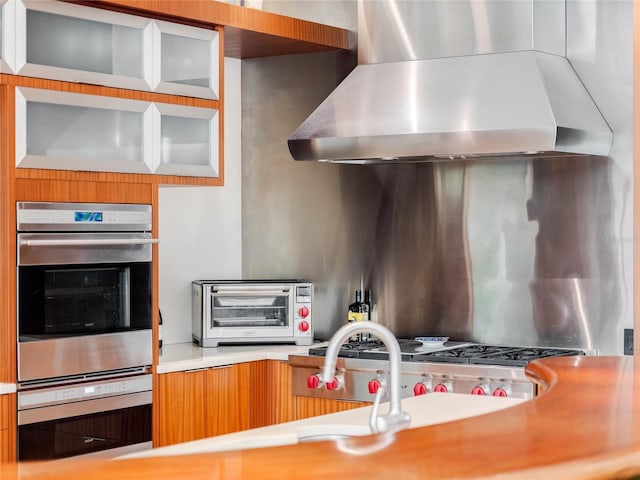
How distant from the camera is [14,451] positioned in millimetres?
3678

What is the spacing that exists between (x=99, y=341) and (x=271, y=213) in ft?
5.21

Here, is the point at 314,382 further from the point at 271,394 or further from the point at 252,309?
the point at 252,309

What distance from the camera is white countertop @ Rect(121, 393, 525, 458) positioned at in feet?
8.32

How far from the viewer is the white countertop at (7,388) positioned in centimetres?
364

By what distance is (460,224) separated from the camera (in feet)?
15.5

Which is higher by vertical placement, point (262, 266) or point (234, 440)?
point (262, 266)

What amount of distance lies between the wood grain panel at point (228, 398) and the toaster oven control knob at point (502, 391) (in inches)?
45.3

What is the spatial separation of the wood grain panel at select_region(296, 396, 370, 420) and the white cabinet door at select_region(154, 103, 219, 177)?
1.04 meters

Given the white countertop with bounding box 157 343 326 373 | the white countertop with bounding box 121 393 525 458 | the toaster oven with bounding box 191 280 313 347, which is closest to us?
the white countertop with bounding box 121 393 525 458

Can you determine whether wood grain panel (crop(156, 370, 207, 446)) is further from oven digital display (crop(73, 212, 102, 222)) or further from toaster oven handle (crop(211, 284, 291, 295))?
oven digital display (crop(73, 212, 102, 222))

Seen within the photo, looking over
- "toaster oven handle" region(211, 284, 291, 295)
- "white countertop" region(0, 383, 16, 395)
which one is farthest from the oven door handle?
"toaster oven handle" region(211, 284, 291, 295)

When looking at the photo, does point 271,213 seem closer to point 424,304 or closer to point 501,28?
point 424,304

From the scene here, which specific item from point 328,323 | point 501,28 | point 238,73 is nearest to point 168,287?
point 328,323

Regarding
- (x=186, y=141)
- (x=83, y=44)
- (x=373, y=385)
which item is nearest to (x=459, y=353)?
(x=373, y=385)
